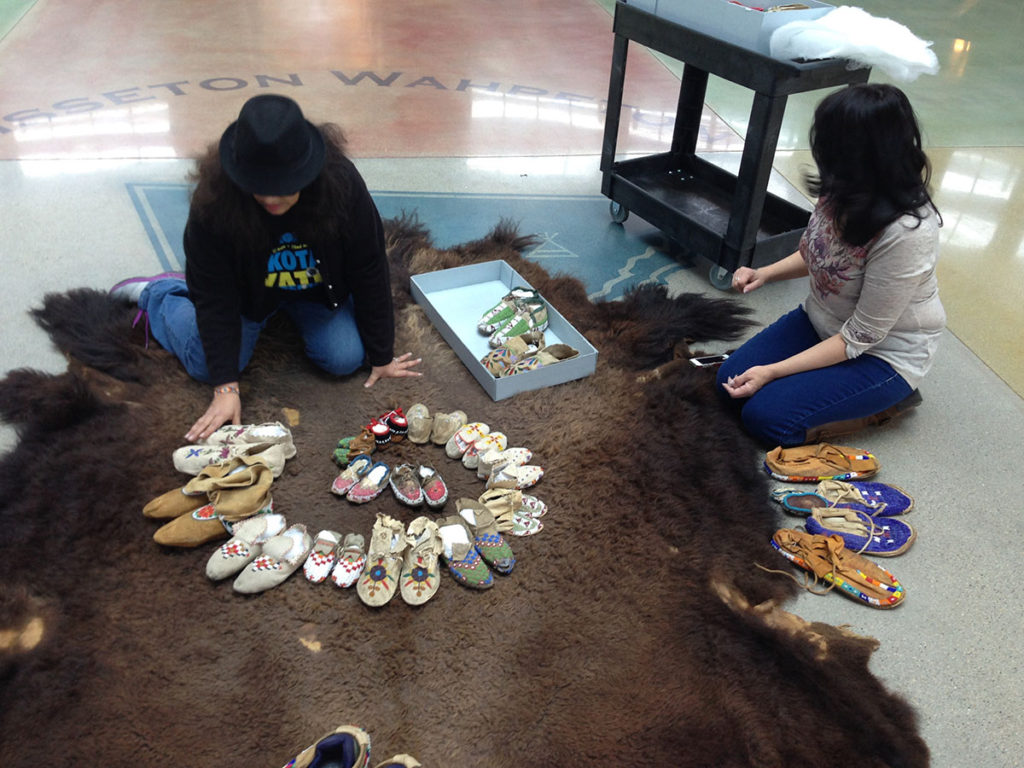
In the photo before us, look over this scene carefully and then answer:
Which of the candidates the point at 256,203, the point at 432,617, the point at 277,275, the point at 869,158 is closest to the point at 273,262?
the point at 277,275

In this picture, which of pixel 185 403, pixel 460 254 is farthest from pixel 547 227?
pixel 185 403

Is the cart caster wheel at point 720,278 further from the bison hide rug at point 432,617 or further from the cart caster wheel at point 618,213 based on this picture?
the bison hide rug at point 432,617

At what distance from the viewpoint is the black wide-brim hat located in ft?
5.46

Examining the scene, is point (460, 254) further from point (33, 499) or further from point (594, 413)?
point (33, 499)

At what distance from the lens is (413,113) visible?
4266mm

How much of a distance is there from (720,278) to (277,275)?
165 centimetres

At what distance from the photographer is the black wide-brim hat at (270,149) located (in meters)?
1.67

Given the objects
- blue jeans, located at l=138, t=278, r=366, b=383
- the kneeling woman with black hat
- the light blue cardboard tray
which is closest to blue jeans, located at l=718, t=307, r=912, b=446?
the light blue cardboard tray

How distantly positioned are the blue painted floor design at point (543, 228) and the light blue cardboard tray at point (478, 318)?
0.96ft

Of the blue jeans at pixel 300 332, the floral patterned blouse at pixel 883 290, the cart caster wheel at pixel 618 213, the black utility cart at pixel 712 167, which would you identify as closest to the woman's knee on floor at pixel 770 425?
the floral patterned blouse at pixel 883 290

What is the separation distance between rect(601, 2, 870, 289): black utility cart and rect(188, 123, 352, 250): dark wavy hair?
1.40 m

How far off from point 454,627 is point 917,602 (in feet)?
3.61

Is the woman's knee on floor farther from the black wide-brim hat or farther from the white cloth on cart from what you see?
the black wide-brim hat

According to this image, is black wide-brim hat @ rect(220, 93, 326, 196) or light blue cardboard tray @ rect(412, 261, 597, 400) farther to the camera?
light blue cardboard tray @ rect(412, 261, 597, 400)
